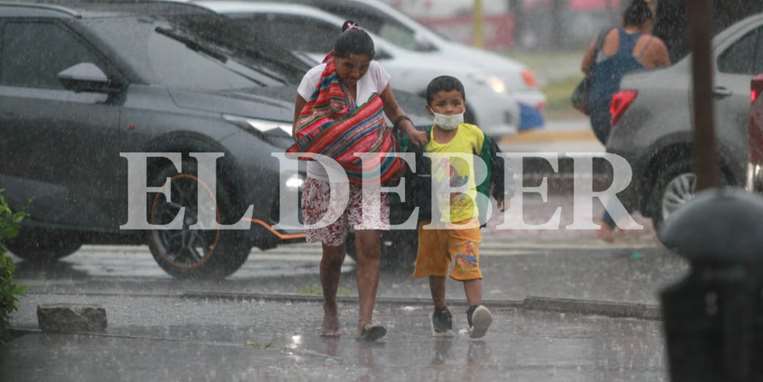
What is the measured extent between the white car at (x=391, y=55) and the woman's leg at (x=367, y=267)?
29.5 feet

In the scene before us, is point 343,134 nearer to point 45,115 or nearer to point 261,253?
point 45,115

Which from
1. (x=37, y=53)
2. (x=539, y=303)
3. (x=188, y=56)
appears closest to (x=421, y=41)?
(x=188, y=56)

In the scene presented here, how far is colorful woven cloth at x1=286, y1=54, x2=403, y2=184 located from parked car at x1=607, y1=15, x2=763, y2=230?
13.3ft

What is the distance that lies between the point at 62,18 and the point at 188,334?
3.65m

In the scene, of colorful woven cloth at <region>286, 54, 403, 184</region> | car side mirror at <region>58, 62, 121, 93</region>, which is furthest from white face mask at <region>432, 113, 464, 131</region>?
car side mirror at <region>58, 62, 121, 93</region>

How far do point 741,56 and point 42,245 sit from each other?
5095 millimetres

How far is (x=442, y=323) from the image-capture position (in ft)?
29.1

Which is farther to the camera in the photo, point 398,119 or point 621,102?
point 621,102

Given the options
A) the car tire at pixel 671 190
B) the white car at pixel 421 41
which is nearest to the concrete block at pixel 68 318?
the car tire at pixel 671 190

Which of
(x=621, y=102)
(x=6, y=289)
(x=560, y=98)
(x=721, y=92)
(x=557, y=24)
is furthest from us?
(x=557, y=24)

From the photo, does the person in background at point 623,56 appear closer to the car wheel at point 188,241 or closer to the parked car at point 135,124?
the parked car at point 135,124

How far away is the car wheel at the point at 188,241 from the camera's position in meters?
11.2

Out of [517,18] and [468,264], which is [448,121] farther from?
[517,18]

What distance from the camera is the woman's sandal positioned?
28.1 ft
